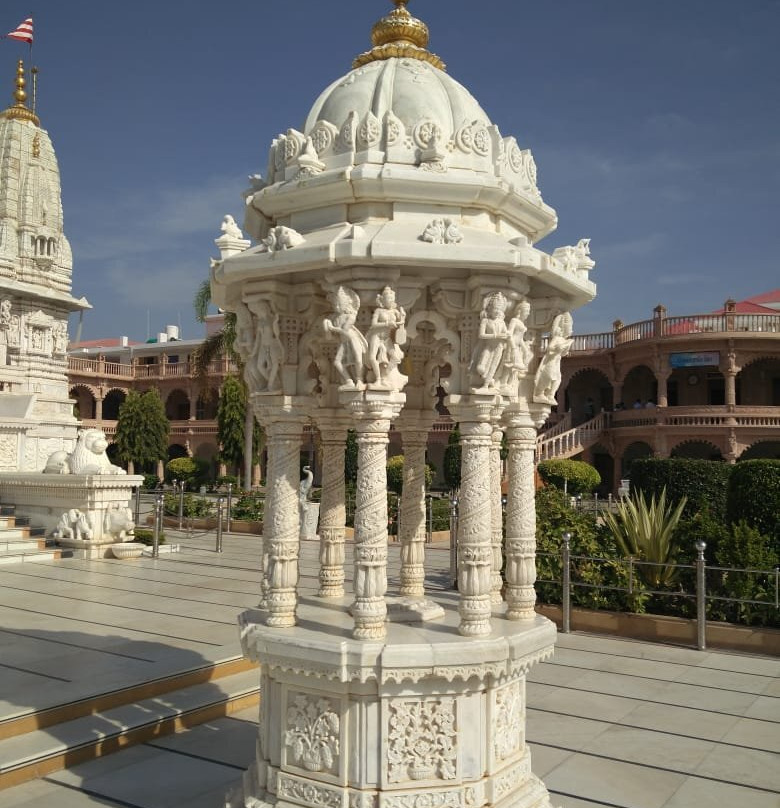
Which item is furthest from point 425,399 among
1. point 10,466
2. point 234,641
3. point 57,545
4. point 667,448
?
point 667,448

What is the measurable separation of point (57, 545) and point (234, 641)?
757 centimetres

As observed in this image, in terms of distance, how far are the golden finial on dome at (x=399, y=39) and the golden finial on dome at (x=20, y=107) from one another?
806 inches

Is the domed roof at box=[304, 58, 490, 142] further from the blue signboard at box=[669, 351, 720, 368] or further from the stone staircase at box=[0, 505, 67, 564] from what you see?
the blue signboard at box=[669, 351, 720, 368]

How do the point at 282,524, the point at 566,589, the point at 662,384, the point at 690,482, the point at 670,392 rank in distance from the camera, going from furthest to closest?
the point at 670,392
the point at 662,384
the point at 690,482
the point at 566,589
the point at 282,524

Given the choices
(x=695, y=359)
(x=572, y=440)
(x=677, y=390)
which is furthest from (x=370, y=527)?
(x=677, y=390)

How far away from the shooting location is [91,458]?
46.5 ft

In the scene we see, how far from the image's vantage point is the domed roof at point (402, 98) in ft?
14.9

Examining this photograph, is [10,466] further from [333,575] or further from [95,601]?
[333,575]

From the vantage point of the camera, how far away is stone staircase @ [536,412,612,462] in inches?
1193

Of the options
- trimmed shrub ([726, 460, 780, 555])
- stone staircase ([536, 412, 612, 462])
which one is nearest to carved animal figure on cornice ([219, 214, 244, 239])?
trimmed shrub ([726, 460, 780, 555])

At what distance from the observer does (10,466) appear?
17.0 metres

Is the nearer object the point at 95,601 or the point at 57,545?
the point at 95,601

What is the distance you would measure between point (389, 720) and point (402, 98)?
3448 mm

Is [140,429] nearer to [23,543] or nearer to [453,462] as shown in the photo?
[453,462]
